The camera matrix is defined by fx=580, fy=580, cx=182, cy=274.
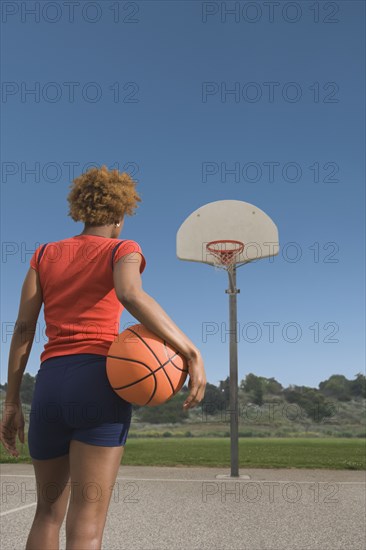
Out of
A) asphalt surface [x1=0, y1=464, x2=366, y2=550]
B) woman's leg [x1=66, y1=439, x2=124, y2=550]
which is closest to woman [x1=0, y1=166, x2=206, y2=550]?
woman's leg [x1=66, y1=439, x2=124, y2=550]

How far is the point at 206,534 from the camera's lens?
5.11 metres

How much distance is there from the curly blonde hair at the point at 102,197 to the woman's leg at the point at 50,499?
1.11 m

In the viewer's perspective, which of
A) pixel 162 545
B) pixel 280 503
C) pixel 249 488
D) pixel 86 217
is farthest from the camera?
pixel 249 488

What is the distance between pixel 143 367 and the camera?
244cm

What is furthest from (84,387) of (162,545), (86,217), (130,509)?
(130,509)

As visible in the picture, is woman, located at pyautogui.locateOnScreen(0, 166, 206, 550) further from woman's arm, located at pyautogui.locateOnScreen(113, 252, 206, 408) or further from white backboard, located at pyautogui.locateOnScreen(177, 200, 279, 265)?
white backboard, located at pyautogui.locateOnScreen(177, 200, 279, 265)

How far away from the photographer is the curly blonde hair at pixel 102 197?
275 cm

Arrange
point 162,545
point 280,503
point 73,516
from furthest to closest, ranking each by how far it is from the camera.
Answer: point 280,503 → point 162,545 → point 73,516

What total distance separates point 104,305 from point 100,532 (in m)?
0.94

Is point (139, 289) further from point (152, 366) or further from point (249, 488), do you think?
point (249, 488)

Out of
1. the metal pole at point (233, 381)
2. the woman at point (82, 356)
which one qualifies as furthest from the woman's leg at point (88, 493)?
the metal pole at point (233, 381)

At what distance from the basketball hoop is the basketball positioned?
8353mm

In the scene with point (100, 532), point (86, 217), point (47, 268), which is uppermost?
point (86, 217)

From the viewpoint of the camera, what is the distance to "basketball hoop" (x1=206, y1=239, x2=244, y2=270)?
36.0 feet
